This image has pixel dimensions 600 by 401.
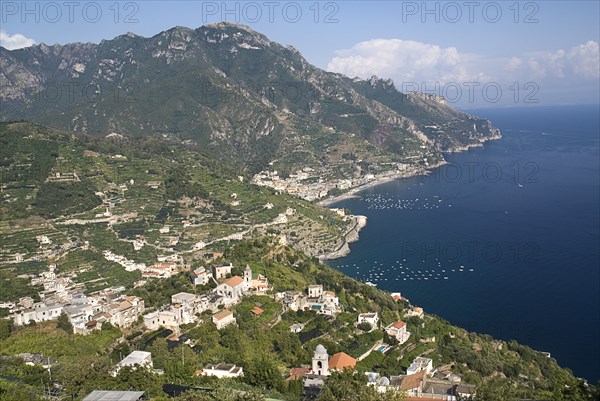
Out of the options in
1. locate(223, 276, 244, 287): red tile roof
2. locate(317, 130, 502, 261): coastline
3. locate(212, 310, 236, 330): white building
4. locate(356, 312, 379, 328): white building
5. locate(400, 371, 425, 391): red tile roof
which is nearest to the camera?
locate(400, 371, 425, 391): red tile roof

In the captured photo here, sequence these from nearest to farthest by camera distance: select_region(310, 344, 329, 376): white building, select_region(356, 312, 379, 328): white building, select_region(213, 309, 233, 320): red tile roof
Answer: select_region(310, 344, 329, 376): white building < select_region(213, 309, 233, 320): red tile roof < select_region(356, 312, 379, 328): white building

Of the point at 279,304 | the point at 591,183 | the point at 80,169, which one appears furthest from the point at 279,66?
the point at 279,304

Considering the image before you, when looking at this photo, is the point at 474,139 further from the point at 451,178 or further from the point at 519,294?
the point at 519,294

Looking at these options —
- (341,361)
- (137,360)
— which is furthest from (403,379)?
(137,360)

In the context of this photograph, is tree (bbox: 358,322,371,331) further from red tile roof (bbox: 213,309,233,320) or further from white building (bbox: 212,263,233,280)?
white building (bbox: 212,263,233,280)

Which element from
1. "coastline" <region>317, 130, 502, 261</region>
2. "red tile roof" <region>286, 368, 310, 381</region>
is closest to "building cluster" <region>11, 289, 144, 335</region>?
"red tile roof" <region>286, 368, 310, 381</region>

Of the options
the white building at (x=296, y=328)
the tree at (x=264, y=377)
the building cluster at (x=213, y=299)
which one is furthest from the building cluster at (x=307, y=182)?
the tree at (x=264, y=377)
